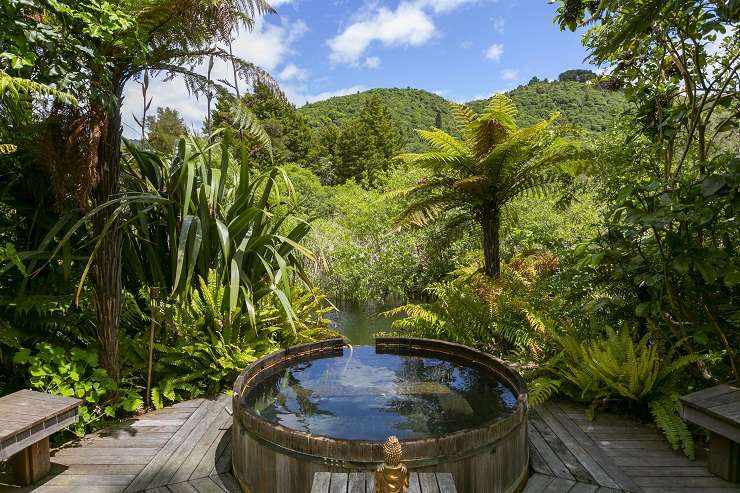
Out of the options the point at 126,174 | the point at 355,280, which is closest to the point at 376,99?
the point at 355,280

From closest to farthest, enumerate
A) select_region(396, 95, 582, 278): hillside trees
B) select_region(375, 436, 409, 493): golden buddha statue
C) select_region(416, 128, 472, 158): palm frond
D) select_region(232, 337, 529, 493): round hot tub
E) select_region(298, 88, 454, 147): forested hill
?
select_region(375, 436, 409, 493): golden buddha statue
select_region(232, 337, 529, 493): round hot tub
select_region(396, 95, 582, 278): hillside trees
select_region(416, 128, 472, 158): palm frond
select_region(298, 88, 454, 147): forested hill

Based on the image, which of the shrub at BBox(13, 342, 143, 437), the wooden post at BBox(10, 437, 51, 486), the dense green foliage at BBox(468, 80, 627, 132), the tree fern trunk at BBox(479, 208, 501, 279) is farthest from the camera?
the dense green foliage at BBox(468, 80, 627, 132)

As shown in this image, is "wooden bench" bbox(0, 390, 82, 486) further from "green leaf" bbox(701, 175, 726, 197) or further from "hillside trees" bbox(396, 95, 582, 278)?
"hillside trees" bbox(396, 95, 582, 278)

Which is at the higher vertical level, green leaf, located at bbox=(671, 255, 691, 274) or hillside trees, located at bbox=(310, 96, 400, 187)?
hillside trees, located at bbox=(310, 96, 400, 187)

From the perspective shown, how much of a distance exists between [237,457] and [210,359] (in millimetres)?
1248

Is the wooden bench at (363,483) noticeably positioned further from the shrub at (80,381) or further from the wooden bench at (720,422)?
the shrub at (80,381)

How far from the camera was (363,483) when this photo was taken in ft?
6.16

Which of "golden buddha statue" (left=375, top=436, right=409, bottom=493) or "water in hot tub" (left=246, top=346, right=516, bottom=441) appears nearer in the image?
"golden buddha statue" (left=375, top=436, right=409, bottom=493)

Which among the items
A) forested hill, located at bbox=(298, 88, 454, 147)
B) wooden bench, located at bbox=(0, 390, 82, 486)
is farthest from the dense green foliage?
wooden bench, located at bbox=(0, 390, 82, 486)

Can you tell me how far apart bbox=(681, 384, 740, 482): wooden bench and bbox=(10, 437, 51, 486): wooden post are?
11.7ft

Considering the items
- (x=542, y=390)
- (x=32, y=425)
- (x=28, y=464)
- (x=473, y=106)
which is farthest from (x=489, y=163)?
(x=473, y=106)

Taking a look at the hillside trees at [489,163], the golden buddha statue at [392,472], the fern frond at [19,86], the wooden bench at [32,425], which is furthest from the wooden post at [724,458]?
the fern frond at [19,86]

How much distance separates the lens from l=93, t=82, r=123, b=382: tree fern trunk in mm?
2945

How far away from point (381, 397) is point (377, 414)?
0.92ft
